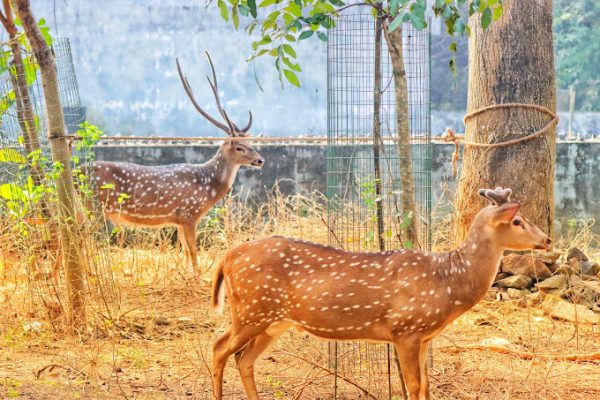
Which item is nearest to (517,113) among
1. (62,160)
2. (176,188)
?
(176,188)

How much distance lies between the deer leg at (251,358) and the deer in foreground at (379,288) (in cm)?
11

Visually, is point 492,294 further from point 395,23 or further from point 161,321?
point 395,23

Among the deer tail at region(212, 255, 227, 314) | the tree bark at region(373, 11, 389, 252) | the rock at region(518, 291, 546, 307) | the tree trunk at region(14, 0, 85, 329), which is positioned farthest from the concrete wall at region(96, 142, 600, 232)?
the deer tail at region(212, 255, 227, 314)

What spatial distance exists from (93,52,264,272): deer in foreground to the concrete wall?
181 cm

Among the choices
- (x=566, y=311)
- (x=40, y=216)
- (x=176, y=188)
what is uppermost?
(x=40, y=216)

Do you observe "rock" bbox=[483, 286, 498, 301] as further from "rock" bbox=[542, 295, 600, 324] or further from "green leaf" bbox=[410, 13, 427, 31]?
"green leaf" bbox=[410, 13, 427, 31]

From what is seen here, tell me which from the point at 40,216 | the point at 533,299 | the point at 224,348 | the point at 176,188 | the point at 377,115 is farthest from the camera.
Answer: the point at 176,188

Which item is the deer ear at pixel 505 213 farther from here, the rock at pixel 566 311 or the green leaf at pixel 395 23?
the rock at pixel 566 311

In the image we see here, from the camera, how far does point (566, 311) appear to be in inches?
297

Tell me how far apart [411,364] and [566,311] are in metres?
3.26

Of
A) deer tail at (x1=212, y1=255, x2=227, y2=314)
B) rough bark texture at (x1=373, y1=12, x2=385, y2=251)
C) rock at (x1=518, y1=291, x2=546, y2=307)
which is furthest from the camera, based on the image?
rock at (x1=518, y1=291, x2=546, y2=307)

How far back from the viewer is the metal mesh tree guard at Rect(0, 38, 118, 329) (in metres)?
6.74

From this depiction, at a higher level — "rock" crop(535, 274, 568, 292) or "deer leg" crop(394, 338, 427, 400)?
"deer leg" crop(394, 338, 427, 400)

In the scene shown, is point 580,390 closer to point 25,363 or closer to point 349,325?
point 349,325
